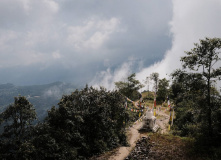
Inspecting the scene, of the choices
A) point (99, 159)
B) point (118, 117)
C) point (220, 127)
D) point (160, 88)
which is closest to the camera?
point (220, 127)

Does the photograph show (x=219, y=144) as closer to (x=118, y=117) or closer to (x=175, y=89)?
(x=118, y=117)

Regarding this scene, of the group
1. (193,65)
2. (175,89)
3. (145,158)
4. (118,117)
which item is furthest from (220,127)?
(175,89)

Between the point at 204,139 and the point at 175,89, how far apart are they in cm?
5086

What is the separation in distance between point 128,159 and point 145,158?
1834 mm

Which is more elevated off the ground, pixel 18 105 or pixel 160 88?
pixel 160 88

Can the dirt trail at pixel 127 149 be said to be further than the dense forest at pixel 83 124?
Yes

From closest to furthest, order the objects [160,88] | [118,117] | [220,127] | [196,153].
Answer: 1. [196,153]
2. [220,127]
3. [118,117]
4. [160,88]

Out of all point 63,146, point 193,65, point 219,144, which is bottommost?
point 63,146

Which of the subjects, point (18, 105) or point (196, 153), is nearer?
point (196, 153)

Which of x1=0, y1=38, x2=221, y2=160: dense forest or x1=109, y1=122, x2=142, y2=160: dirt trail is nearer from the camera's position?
x1=0, y1=38, x2=221, y2=160: dense forest

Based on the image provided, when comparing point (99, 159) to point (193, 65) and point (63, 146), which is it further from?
point (193, 65)

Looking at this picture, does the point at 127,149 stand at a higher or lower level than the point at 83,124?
lower

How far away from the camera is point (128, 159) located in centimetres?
1521

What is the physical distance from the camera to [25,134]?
15875 millimetres
